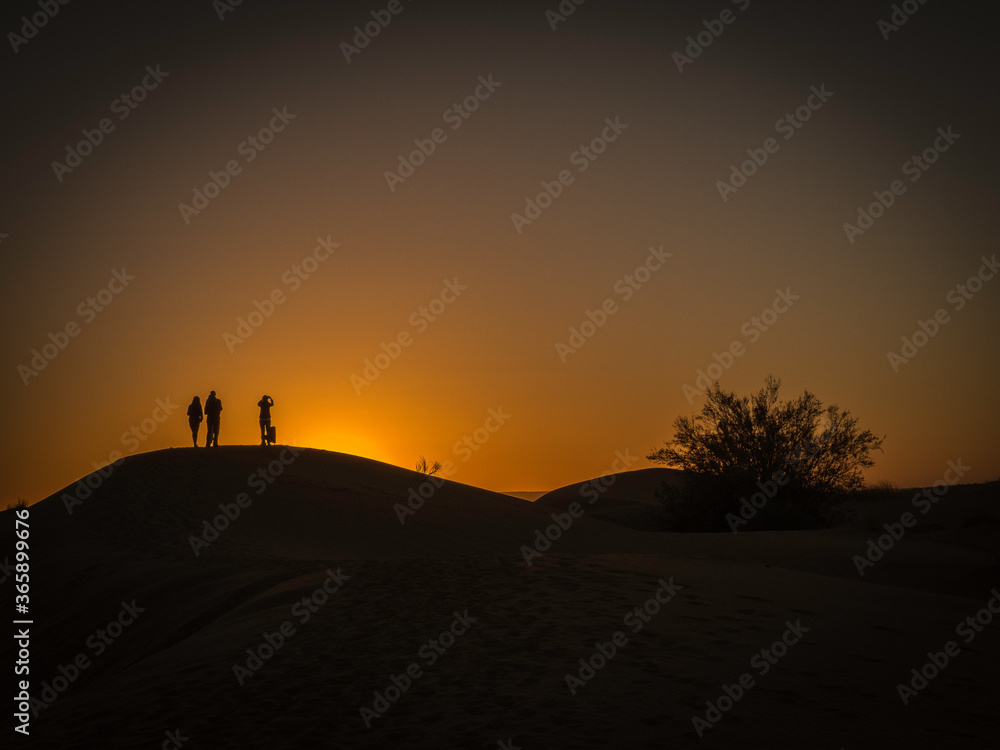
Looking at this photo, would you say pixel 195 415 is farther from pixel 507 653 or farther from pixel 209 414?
pixel 507 653

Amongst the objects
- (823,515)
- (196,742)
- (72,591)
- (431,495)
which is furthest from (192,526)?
(823,515)

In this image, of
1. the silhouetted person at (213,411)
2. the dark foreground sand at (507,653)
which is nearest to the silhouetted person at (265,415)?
the silhouetted person at (213,411)

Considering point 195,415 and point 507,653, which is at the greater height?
point 195,415

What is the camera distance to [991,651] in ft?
19.9

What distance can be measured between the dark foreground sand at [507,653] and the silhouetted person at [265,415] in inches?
491

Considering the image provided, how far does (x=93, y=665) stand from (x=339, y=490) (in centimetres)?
1381

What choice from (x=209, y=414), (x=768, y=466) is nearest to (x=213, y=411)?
(x=209, y=414)

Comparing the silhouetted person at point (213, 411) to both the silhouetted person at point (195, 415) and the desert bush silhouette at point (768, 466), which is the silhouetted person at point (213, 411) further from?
the desert bush silhouette at point (768, 466)

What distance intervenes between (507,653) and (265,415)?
72.0 ft

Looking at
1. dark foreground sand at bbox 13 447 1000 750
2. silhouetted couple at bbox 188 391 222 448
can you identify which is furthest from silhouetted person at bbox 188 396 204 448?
dark foreground sand at bbox 13 447 1000 750

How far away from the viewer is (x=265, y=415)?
2558 centimetres

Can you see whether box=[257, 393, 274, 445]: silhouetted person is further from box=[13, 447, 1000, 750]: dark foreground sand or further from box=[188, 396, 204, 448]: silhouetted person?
box=[13, 447, 1000, 750]: dark foreground sand

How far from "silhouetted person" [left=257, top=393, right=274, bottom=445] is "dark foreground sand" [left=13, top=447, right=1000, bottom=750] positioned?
40.9ft

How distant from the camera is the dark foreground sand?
4.08 meters
